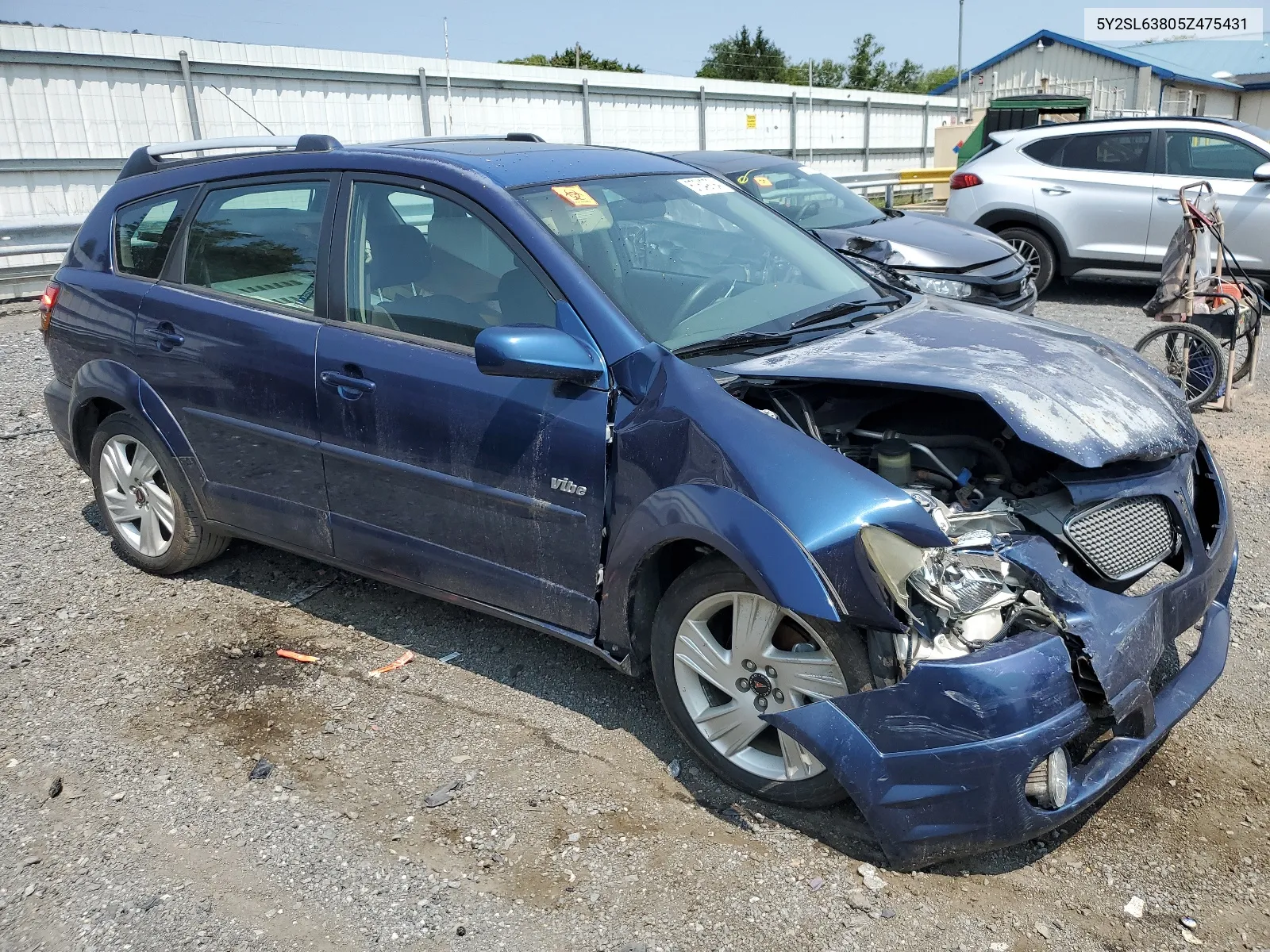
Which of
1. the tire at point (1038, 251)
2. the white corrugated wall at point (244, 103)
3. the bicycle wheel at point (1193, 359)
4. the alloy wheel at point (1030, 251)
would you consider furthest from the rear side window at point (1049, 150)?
the white corrugated wall at point (244, 103)

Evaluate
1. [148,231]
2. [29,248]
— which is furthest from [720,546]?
[29,248]

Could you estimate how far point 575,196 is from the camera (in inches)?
142

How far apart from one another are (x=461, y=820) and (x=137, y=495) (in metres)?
2.58

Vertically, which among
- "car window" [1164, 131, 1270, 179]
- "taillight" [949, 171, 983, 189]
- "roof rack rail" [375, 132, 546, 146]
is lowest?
"taillight" [949, 171, 983, 189]

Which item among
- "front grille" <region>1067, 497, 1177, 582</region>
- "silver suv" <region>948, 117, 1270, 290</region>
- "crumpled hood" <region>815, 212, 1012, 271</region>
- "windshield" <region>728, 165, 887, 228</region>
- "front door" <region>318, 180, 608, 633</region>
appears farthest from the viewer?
"silver suv" <region>948, 117, 1270, 290</region>

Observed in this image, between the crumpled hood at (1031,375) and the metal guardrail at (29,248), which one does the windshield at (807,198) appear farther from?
the metal guardrail at (29,248)

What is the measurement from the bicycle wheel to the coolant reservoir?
4269 mm

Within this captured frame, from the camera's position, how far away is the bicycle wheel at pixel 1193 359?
6684mm

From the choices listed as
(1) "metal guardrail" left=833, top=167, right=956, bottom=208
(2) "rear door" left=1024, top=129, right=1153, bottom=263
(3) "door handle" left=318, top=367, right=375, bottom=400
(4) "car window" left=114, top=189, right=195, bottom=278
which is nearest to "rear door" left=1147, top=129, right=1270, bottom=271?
(2) "rear door" left=1024, top=129, right=1153, bottom=263

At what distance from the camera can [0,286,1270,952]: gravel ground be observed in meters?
2.61

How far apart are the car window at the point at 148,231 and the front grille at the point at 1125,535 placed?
3711 millimetres

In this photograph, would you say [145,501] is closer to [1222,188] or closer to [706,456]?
[706,456]

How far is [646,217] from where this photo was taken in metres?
3.77

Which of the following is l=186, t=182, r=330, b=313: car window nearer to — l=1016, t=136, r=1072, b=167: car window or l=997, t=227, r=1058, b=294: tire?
l=997, t=227, r=1058, b=294: tire
